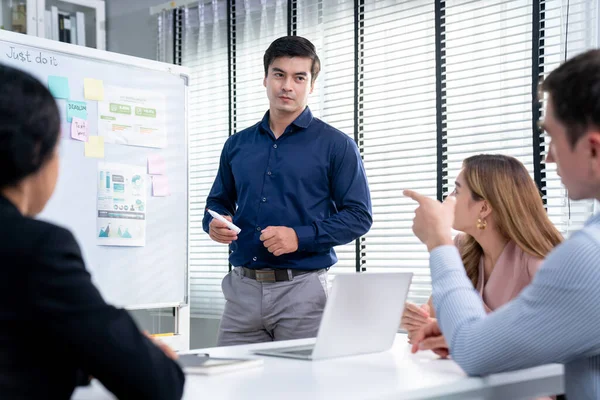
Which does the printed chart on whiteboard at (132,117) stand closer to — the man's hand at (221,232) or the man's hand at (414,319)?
the man's hand at (221,232)

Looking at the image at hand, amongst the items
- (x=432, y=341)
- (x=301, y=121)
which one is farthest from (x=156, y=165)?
(x=432, y=341)

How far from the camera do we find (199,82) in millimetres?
4609

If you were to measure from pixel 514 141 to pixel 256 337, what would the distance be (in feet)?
4.93

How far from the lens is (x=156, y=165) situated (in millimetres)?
3418

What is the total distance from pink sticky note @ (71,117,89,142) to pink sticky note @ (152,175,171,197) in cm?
42

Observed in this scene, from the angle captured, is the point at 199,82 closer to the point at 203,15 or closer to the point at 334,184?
the point at 203,15

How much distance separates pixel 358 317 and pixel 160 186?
6.57 ft

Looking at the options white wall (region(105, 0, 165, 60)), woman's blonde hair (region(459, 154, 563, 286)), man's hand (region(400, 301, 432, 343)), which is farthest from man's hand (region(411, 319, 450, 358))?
white wall (region(105, 0, 165, 60))

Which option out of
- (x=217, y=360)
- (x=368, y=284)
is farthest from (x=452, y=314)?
(x=217, y=360)

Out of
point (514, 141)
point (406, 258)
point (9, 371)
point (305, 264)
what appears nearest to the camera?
point (9, 371)

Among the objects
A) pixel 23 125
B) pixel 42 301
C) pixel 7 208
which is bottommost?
pixel 42 301

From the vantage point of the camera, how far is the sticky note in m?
3.39

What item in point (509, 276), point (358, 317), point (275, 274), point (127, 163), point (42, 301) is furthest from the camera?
point (127, 163)

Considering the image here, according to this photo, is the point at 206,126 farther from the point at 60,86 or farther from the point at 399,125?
the point at 60,86
